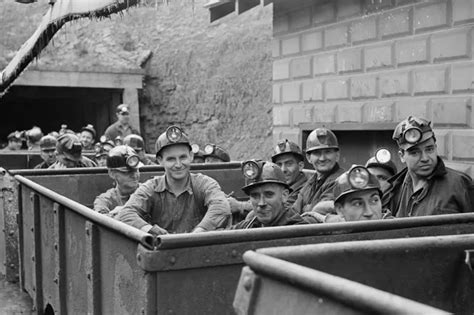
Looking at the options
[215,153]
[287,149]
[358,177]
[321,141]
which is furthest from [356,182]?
[215,153]

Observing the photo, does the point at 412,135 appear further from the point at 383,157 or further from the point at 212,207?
the point at 212,207

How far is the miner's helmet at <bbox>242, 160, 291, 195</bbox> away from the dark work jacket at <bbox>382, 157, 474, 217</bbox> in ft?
3.18

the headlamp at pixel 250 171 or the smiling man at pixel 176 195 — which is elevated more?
the headlamp at pixel 250 171

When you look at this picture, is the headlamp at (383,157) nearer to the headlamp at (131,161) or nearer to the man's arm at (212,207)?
the man's arm at (212,207)

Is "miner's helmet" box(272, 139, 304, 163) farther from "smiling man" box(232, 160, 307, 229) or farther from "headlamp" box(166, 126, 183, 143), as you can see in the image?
"smiling man" box(232, 160, 307, 229)

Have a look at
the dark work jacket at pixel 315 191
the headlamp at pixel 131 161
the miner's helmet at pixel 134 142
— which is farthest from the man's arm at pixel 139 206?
the miner's helmet at pixel 134 142

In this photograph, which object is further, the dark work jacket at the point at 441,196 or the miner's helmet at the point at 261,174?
the dark work jacket at the point at 441,196

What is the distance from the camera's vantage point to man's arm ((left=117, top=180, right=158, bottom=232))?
14.4ft

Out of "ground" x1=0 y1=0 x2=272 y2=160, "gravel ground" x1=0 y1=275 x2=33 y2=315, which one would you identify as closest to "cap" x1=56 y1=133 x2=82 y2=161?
"gravel ground" x1=0 y1=275 x2=33 y2=315

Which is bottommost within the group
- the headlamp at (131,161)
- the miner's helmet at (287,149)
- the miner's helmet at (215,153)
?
the miner's helmet at (215,153)

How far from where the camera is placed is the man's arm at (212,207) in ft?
15.0

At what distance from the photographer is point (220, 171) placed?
718 centimetres

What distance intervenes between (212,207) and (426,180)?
146cm

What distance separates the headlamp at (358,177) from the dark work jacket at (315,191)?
4.32 ft
